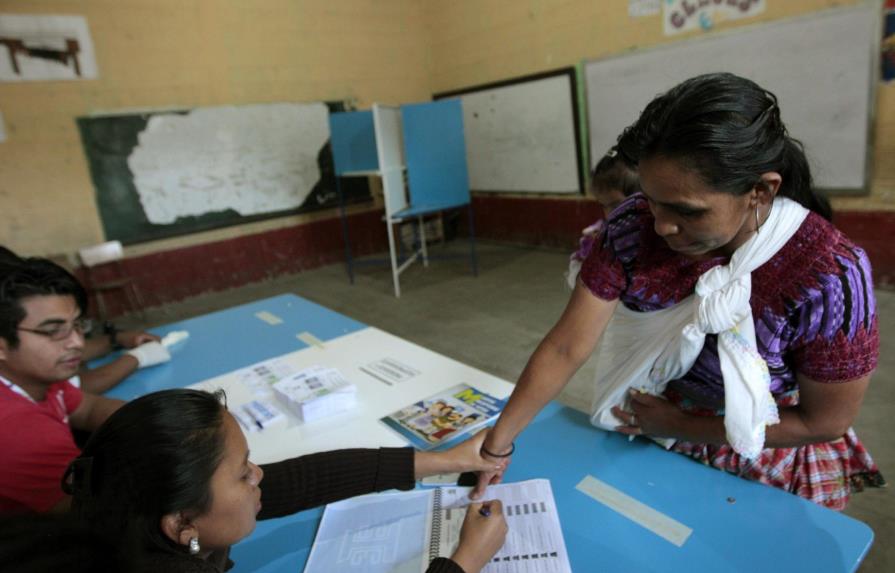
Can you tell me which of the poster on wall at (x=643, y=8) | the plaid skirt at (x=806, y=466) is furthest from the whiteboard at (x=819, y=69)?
the plaid skirt at (x=806, y=466)

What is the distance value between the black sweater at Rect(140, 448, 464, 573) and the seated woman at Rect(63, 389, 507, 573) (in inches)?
5.3

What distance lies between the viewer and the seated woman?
654mm

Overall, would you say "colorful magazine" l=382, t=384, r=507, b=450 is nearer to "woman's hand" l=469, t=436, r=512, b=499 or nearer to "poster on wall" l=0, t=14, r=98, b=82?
"woman's hand" l=469, t=436, r=512, b=499

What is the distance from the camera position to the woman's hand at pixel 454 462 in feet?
3.45

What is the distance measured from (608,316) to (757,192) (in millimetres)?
335

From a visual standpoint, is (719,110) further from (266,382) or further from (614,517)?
(266,382)

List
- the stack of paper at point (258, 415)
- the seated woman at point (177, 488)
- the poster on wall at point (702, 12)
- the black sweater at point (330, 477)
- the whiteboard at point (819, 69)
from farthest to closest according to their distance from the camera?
the poster on wall at point (702, 12), the whiteboard at point (819, 69), the stack of paper at point (258, 415), the black sweater at point (330, 477), the seated woman at point (177, 488)

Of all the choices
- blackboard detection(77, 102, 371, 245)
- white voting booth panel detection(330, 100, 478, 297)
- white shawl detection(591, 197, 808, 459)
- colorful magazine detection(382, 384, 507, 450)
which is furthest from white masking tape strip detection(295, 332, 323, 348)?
blackboard detection(77, 102, 371, 245)

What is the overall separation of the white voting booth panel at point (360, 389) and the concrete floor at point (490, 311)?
111 cm

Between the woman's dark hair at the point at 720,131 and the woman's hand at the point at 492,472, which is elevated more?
the woman's dark hair at the point at 720,131

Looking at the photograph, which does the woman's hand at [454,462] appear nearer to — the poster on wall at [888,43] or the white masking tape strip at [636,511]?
the white masking tape strip at [636,511]

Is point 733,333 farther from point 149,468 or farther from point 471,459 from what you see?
point 149,468

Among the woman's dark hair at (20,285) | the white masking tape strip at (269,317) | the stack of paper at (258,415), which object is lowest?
the stack of paper at (258,415)

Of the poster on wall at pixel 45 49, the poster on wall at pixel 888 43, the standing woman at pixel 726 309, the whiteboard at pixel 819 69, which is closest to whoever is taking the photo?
the standing woman at pixel 726 309
